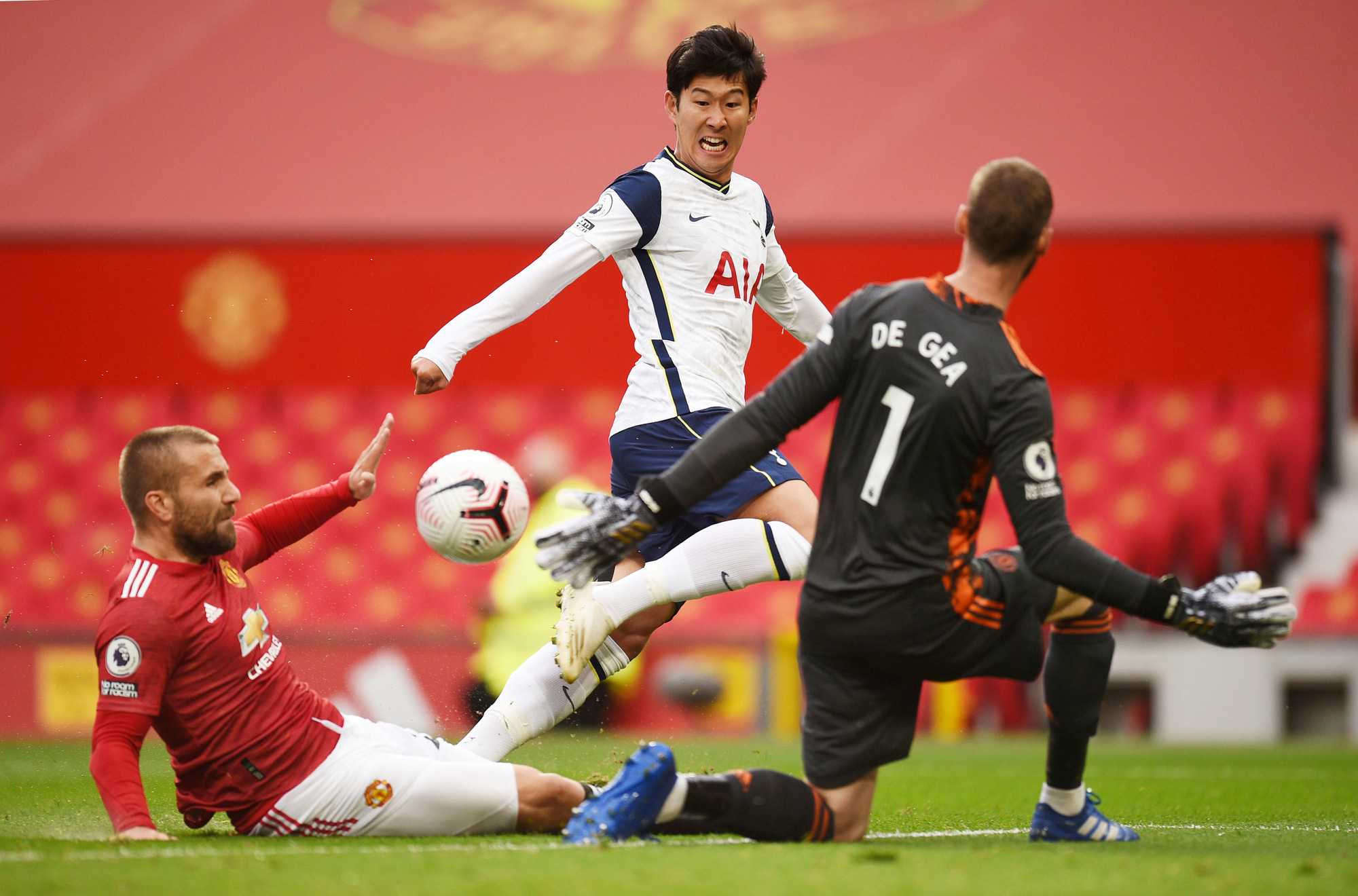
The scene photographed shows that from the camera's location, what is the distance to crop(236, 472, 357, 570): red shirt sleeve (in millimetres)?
3613

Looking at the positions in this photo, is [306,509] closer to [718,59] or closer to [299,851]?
[299,851]

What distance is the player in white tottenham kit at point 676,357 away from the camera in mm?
3596

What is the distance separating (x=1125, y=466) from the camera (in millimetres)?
11289

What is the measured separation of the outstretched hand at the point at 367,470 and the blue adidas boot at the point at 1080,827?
198 cm

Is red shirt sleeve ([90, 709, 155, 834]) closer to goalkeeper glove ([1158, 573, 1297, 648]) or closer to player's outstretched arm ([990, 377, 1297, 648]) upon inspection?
player's outstretched arm ([990, 377, 1297, 648])

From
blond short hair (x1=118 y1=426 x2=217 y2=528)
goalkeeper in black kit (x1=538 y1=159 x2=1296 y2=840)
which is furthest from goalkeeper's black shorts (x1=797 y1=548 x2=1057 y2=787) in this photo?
blond short hair (x1=118 y1=426 x2=217 y2=528)

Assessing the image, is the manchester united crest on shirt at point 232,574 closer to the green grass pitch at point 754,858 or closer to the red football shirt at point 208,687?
the red football shirt at point 208,687

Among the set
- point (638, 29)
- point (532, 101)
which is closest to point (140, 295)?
point (532, 101)

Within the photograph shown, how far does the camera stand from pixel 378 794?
321cm

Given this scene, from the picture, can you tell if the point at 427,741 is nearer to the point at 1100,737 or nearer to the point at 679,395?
the point at 679,395

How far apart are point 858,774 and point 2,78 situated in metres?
12.2

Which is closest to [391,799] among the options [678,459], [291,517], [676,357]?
[291,517]

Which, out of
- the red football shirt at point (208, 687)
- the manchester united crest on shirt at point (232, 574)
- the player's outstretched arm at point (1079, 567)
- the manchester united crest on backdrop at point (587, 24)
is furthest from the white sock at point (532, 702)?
the manchester united crest on backdrop at point (587, 24)

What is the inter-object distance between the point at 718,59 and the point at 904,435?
1495 millimetres
